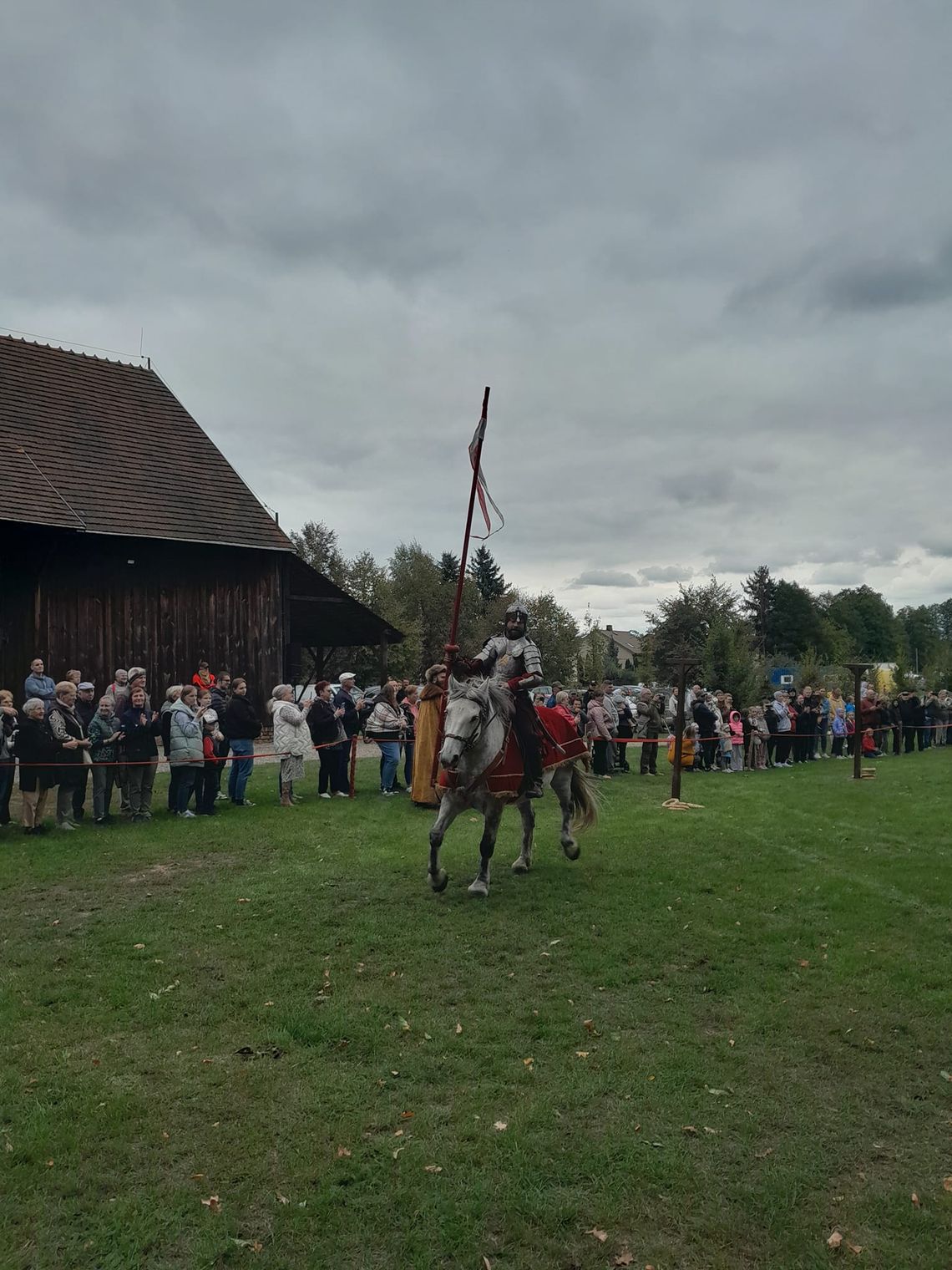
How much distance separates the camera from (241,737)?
546 inches

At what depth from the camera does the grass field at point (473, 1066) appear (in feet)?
12.5

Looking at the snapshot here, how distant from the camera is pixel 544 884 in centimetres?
913

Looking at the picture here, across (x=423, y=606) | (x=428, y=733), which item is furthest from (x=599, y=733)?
(x=423, y=606)

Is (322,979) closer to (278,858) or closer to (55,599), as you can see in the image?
(278,858)

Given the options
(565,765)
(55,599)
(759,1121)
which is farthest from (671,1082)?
(55,599)

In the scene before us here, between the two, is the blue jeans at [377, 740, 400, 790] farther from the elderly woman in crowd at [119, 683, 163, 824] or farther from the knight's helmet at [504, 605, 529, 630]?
the knight's helmet at [504, 605, 529, 630]

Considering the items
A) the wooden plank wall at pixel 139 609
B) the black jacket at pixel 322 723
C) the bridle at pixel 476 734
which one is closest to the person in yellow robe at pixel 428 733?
the bridle at pixel 476 734

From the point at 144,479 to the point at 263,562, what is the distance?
3.85m

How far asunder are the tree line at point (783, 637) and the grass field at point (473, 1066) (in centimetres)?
1357

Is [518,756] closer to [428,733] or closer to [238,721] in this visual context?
[428,733]

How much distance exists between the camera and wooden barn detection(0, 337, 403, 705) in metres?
20.7

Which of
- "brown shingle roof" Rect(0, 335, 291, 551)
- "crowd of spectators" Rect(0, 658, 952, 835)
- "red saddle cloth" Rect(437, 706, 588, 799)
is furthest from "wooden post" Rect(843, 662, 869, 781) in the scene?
"brown shingle roof" Rect(0, 335, 291, 551)

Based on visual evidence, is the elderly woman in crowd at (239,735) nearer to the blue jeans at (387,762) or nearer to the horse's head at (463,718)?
the blue jeans at (387,762)

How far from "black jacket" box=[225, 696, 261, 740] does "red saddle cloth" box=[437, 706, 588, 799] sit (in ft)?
18.8
